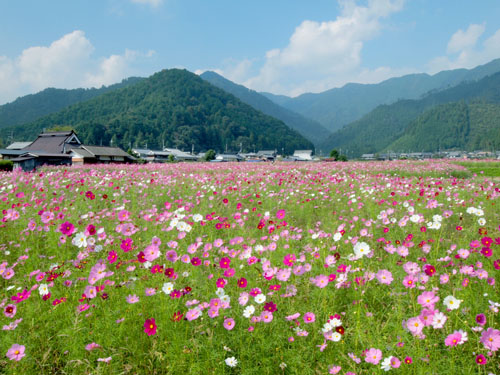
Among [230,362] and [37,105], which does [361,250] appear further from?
[37,105]

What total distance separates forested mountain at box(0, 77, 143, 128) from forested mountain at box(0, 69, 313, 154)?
34.8 metres

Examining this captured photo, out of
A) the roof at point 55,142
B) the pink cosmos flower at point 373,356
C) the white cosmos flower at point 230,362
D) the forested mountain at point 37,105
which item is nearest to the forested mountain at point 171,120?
the forested mountain at point 37,105

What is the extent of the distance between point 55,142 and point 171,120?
81496mm

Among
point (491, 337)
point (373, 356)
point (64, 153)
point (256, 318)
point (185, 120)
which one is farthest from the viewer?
point (185, 120)

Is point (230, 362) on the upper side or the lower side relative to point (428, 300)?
lower

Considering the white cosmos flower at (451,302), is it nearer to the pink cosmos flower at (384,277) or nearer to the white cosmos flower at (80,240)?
the pink cosmos flower at (384,277)

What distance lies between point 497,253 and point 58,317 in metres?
3.98

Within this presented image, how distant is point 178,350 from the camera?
190 cm

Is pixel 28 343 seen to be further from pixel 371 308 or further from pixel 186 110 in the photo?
pixel 186 110

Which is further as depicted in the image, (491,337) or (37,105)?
(37,105)

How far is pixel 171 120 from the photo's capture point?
124 meters

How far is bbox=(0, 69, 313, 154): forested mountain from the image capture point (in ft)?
324

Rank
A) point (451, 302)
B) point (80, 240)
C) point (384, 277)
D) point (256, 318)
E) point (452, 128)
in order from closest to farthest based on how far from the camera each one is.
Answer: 1. point (451, 302)
2. point (256, 318)
3. point (384, 277)
4. point (80, 240)
5. point (452, 128)

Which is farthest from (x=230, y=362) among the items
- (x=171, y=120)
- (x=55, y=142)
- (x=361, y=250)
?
(x=171, y=120)
